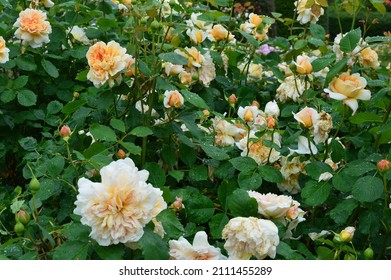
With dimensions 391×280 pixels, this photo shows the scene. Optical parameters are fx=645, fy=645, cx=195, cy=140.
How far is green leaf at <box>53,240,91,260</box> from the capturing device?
116cm

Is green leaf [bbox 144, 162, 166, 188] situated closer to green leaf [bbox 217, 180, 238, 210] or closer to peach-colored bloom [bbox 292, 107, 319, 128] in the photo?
green leaf [bbox 217, 180, 238, 210]

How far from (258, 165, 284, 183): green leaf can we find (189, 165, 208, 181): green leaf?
6.2 inches

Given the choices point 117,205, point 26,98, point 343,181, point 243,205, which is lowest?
point 26,98

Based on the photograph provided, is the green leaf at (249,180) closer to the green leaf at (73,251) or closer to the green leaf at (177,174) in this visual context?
the green leaf at (177,174)

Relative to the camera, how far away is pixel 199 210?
1488mm

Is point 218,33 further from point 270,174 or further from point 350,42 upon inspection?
point 270,174

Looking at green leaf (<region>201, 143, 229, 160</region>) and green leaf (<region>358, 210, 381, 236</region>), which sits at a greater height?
green leaf (<region>358, 210, 381, 236</region>)

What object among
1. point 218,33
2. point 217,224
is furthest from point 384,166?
point 218,33

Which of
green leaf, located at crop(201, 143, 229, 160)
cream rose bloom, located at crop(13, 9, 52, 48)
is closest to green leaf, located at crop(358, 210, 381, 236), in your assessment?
green leaf, located at crop(201, 143, 229, 160)

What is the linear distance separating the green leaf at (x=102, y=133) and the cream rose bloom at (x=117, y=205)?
0.42m

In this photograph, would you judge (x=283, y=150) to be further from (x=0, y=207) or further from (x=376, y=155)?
(x=0, y=207)

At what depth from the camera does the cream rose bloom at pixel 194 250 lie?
49.4 inches

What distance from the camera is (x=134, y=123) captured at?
1.74 meters

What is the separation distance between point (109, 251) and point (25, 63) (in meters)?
1.24
